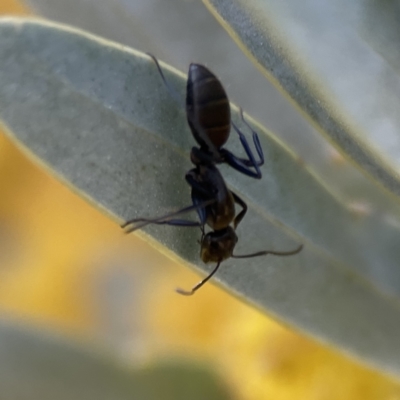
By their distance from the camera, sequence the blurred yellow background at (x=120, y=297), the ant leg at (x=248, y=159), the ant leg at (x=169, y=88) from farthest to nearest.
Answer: the blurred yellow background at (x=120, y=297), the ant leg at (x=248, y=159), the ant leg at (x=169, y=88)

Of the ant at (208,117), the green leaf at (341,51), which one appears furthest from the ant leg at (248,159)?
the green leaf at (341,51)

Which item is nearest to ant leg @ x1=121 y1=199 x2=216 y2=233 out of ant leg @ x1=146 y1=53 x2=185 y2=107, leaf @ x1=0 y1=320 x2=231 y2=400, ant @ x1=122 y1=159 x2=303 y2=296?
ant @ x1=122 y1=159 x2=303 y2=296

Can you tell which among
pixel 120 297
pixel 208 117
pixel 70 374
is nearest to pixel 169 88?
pixel 208 117

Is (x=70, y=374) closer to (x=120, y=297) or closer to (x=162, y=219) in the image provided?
(x=162, y=219)

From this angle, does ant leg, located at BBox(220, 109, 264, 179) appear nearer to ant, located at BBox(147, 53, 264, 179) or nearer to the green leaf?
ant, located at BBox(147, 53, 264, 179)

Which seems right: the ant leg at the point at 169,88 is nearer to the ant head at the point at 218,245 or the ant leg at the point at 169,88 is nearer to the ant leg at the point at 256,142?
the ant leg at the point at 256,142

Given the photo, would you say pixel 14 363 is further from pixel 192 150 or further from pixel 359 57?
pixel 359 57
